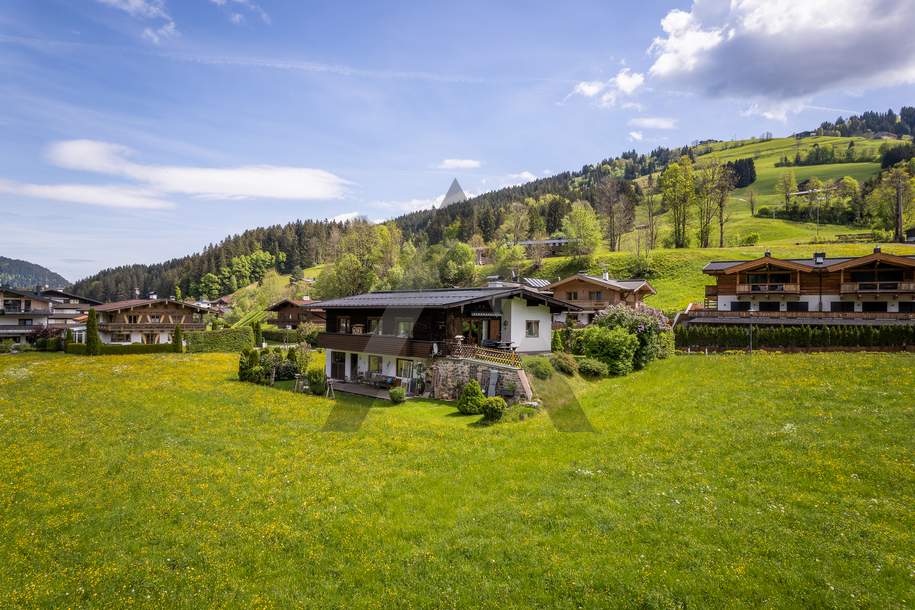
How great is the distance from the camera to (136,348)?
170 feet

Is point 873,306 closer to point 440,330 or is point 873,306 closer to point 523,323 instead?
point 523,323

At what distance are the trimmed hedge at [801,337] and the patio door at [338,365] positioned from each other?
2914 centimetres

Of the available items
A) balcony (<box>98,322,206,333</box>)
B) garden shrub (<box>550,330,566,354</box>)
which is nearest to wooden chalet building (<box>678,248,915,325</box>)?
garden shrub (<box>550,330,566,354</box>)

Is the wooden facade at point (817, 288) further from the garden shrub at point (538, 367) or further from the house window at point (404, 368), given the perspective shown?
the house window at point (404, 368)

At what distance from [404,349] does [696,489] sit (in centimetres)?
1996

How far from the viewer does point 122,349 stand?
5156cm

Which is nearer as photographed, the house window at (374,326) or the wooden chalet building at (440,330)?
the wooden chalet building at (440,330)

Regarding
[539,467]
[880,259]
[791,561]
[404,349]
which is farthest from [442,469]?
[880,259]

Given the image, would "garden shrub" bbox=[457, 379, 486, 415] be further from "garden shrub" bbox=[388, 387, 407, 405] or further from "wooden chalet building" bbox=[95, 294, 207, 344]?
"wooden chalet building" bbox=[95, 294, 207, 344]

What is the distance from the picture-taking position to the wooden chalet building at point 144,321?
63.2 m

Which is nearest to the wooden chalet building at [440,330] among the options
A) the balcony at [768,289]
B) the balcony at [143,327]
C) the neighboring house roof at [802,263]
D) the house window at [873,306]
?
the neighboring house roof at [802,263]

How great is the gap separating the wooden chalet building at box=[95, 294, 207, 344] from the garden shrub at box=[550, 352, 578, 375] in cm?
5712

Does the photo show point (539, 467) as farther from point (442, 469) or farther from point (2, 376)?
point (2, 376)

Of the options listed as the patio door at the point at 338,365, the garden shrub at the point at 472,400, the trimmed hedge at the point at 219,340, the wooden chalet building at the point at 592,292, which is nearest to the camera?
the garden shrub at the point at 472,400
